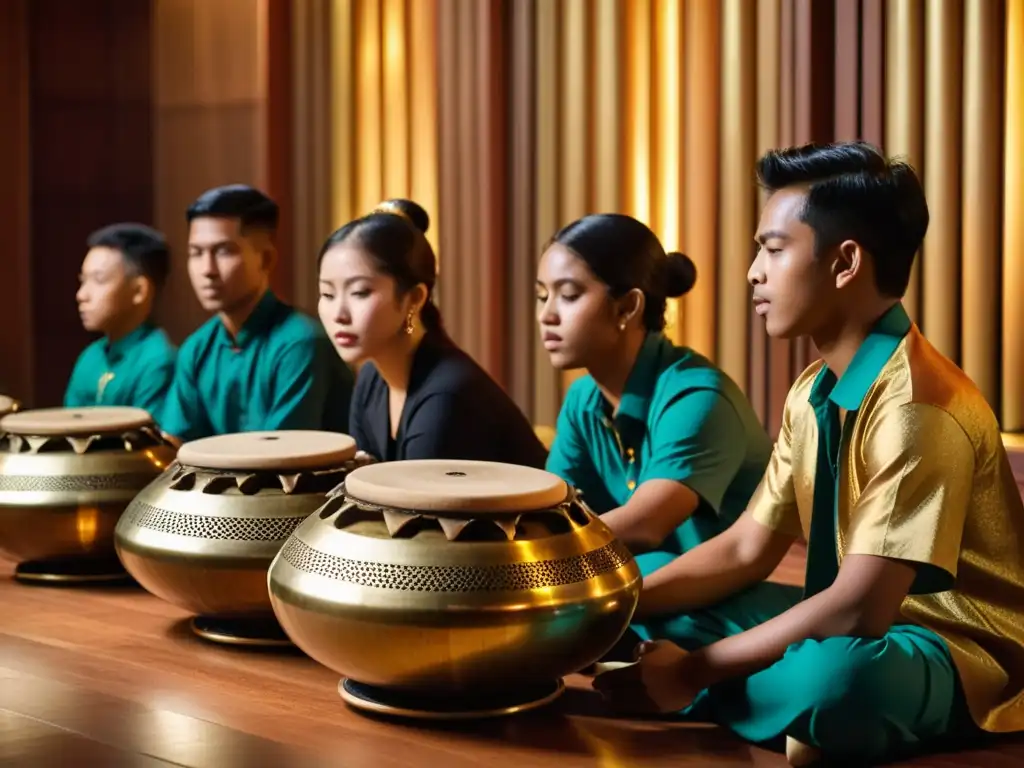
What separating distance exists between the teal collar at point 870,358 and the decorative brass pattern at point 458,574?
16.3 inches

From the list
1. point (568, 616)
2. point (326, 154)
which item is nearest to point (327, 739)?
point (568, 616)

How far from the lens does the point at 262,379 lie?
3602 millimetres

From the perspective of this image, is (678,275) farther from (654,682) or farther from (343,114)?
(343,114)

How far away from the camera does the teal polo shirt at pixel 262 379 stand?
3.55m

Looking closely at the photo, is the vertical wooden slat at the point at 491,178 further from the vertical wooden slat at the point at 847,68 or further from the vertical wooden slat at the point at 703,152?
the vertical wooden slat at the point at 847,68

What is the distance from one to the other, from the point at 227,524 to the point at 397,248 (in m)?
0.68

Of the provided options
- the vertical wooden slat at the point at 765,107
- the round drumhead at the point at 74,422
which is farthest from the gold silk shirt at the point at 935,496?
the vertical wooden slat at the point at 765,107

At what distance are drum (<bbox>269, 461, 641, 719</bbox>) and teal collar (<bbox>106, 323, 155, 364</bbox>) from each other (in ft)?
6.94

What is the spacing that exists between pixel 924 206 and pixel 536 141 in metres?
2.43

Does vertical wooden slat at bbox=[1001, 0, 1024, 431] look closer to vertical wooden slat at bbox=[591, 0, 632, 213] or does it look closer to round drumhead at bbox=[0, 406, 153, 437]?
vertical wooden slat at bbox=[591, 0, 632, 213]

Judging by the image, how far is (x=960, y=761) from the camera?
6.55 feet

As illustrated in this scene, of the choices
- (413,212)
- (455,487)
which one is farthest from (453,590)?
(413,212)

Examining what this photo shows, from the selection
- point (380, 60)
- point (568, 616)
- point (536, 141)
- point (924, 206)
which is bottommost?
point (568, 616)

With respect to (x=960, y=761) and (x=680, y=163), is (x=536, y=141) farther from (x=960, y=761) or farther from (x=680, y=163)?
(x=960, y=761)
